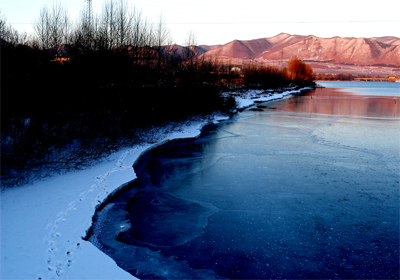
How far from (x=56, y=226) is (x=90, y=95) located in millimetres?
6248

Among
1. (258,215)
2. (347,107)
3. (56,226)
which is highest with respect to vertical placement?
(347,107)

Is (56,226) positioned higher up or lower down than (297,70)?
lower down

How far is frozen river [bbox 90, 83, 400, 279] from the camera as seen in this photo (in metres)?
4.68

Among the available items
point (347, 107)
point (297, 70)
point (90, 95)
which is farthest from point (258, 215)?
point (297, 70)

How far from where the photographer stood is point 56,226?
17.5 feet

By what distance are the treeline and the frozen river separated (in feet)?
6.37

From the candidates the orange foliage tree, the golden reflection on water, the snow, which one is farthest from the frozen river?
the orange foliage tree

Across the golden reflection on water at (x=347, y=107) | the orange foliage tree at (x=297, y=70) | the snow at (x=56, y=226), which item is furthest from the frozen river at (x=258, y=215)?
the orange foliage tree at (x=297, y=70)

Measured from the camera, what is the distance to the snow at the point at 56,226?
422 centimetres

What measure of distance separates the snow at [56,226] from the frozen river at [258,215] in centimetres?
32

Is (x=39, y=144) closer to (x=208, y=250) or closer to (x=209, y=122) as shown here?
(x=208, y=250)

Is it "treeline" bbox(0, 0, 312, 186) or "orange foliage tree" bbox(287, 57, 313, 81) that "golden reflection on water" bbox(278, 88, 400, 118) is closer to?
"treeline" bbox(0, 0, 312, 186)

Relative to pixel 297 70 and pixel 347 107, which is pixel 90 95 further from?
pixel 297 70

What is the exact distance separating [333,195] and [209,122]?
477 inches
